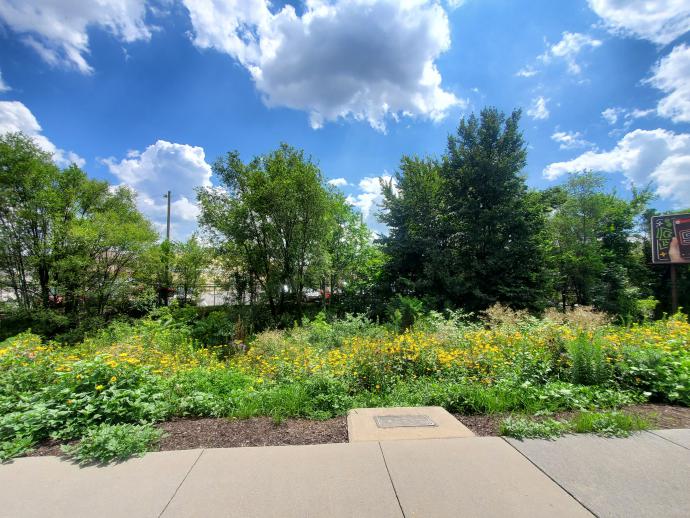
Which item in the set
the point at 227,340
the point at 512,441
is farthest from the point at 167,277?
the point at 512,441

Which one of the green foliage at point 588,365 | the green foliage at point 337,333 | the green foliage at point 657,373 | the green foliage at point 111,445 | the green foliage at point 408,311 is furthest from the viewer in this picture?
the green foliage at point 408,311

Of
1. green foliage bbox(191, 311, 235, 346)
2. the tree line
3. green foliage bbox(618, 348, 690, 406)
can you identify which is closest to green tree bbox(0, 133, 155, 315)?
the tree line

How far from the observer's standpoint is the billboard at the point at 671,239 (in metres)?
14.6

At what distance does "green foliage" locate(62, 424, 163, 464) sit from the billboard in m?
21.1

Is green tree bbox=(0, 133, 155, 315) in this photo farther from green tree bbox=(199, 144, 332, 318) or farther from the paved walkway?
the paved walkway

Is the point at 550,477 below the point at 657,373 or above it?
below

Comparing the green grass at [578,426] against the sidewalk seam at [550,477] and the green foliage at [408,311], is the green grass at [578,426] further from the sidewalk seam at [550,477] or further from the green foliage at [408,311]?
the green foliage at [408,311]

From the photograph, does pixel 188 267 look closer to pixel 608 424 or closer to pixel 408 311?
pixel 408 311

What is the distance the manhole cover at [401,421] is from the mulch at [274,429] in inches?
14.2

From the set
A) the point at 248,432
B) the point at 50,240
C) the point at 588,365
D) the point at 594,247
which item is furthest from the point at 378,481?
the point at 594,247

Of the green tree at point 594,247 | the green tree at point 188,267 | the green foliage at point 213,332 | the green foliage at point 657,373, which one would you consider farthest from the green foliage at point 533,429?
the green tree at point 188,267

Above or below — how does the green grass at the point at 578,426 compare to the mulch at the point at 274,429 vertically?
above

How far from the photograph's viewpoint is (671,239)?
15.0 m

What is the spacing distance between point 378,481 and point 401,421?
40.0 inches
